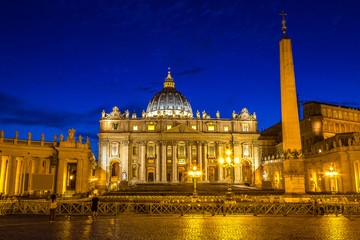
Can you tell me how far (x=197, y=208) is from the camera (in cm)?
2278

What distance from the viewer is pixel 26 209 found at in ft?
70.1

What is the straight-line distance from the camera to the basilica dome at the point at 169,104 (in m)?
97.2

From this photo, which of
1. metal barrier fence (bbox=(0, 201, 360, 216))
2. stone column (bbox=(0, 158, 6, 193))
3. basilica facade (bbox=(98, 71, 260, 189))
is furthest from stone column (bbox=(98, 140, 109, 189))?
metal barrier fence (bbox=(0, 201, 360, 216))

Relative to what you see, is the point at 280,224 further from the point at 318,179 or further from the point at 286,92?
the point at 318,179

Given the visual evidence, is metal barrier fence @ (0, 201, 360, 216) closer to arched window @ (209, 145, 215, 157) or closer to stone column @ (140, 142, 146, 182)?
stone column @ (140, 142, 146, 182)

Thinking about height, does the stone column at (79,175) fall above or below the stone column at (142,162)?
below

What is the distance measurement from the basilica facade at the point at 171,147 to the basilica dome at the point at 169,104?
17.9 metres

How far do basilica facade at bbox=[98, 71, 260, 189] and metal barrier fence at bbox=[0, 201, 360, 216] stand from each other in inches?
2031

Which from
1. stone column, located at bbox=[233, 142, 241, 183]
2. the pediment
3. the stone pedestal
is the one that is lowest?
the stone pedestal

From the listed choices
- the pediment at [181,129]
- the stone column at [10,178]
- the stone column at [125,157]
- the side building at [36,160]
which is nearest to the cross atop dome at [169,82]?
the pediment at [181,129]

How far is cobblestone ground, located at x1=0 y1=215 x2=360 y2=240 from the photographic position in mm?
13250

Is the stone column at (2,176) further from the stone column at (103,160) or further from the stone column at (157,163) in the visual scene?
the stone column at (157,163)

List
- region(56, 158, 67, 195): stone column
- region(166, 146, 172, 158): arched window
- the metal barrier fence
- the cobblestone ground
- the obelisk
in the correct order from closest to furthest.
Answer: the cobblestone ground < the metal barrier fence < the obelisk < region(56, 158, 67, 195): stone column < region(166, 146, 172, 158): arched window

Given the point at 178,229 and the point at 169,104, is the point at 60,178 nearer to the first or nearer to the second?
the point at 178,229
